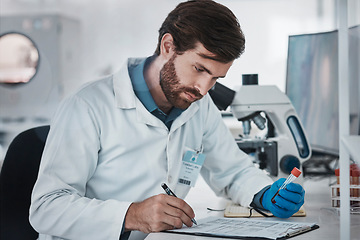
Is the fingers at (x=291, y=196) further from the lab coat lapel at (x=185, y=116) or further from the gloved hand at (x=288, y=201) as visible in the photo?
the lab coat lapel at (x=185, y=116)

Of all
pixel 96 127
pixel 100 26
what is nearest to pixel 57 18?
pixel 100 26

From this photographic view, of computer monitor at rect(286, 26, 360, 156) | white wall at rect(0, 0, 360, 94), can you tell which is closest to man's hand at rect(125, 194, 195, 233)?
white wall at rect(0, 0, 360, 94)

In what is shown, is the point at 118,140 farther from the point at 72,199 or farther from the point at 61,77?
the point at 61,77

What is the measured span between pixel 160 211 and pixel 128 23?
45 centimetres

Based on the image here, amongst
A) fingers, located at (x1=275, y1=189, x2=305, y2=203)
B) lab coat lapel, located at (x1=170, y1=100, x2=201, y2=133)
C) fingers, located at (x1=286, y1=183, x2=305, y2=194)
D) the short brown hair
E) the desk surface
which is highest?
the short brown hair

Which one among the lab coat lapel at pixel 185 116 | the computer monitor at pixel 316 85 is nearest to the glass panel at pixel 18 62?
the lab coat lapel at pixel 185 116

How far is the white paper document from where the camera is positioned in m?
1.10

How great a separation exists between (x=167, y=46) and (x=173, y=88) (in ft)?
0.42

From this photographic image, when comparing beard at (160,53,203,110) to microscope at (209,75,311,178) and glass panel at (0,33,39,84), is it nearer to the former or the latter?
microscope at (209,75,311,178)

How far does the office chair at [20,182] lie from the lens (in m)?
1.36

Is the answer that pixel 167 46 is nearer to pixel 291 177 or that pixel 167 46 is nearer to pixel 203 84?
pixel 203 84

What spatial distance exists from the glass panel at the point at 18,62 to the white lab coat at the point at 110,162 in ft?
1.02

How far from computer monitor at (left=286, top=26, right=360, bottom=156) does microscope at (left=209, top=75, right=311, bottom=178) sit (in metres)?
0.19

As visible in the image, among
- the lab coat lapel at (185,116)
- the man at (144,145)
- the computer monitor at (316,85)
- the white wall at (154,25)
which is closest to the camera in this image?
the white wall at (154,25)
